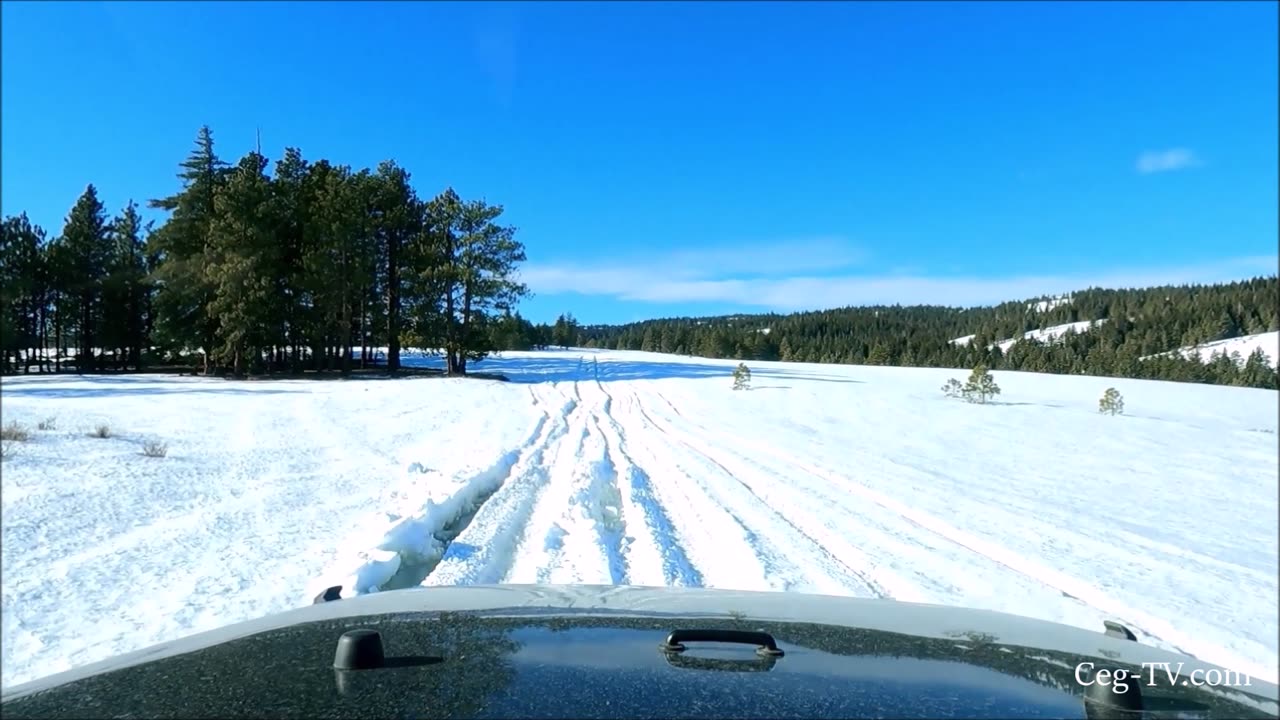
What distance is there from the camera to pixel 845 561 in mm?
5469

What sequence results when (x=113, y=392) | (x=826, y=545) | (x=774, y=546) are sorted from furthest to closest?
(x=113, y=392) < (x=826, y=545) < (x=774, y=546)

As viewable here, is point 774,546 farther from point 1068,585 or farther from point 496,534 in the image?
point 496,534

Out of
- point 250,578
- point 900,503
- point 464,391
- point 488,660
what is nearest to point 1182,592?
point 900,503

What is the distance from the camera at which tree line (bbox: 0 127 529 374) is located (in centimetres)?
750

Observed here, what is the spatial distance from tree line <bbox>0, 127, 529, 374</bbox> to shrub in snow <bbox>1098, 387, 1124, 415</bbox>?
1461cm

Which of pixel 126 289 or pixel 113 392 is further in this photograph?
pixel 113 392

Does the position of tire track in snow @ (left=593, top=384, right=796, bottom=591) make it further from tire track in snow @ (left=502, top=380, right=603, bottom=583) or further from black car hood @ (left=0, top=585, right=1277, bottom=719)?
black car hood @ (left=0, top=585, right=1277, bottom=719)

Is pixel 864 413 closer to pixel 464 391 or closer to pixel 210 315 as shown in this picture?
pixel 464 391

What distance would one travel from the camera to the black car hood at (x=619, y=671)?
64.3 inches

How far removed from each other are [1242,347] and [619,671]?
390 inches

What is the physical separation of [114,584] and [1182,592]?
722 centimetres

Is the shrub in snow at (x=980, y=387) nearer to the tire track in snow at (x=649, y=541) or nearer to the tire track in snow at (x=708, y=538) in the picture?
the tire track in snow at (x=708, y=538)

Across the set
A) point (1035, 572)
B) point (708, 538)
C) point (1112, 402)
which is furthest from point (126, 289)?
point (1112, 402)

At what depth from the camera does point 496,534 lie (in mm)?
5875
